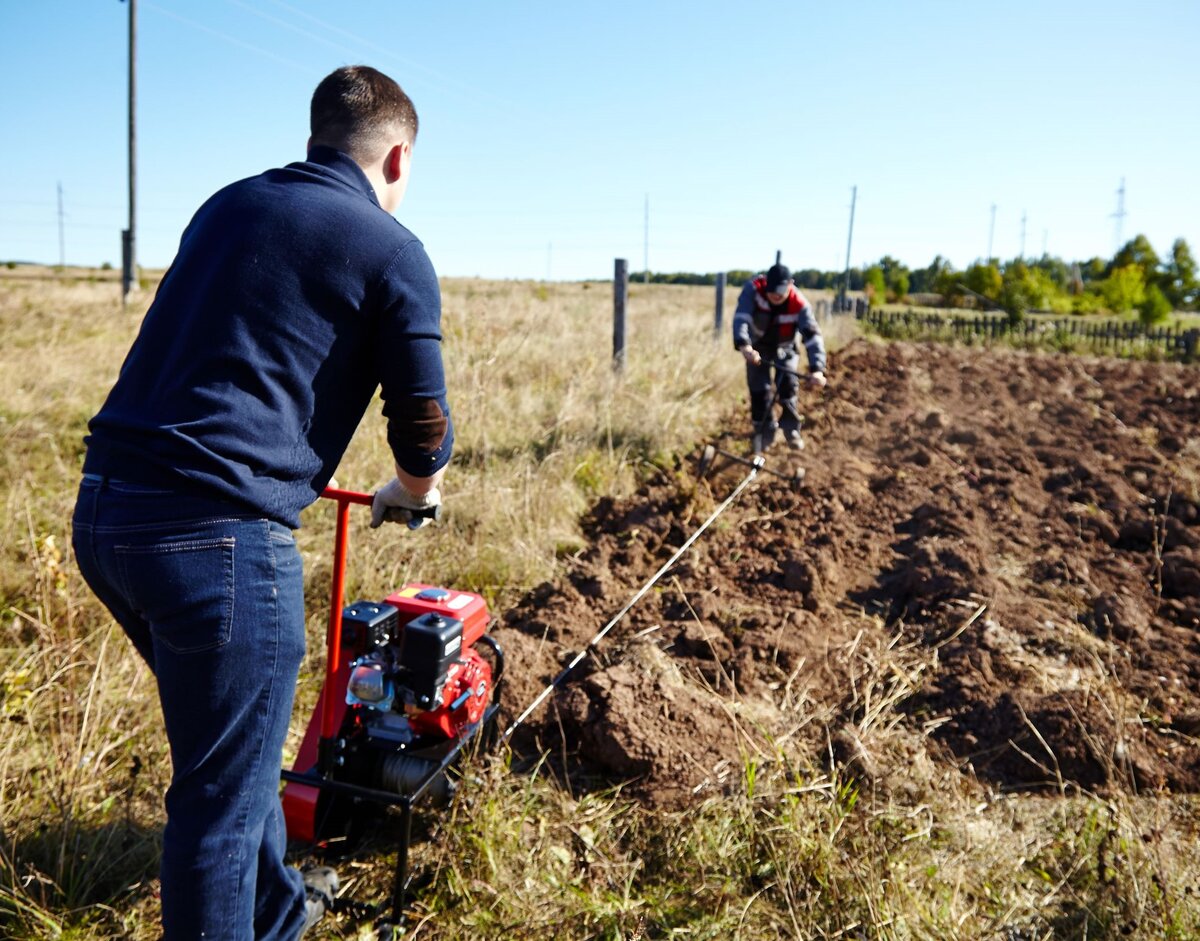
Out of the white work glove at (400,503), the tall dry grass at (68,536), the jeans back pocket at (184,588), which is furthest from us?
the tall dry grass at (68,536)

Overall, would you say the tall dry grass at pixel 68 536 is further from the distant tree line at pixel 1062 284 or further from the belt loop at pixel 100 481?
the distant tree line at pixel 1062 284

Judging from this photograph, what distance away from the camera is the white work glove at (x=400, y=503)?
2393 millimetres

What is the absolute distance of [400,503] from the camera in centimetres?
241

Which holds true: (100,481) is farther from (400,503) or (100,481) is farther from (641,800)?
(641,800)

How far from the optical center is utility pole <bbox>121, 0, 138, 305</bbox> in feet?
57.4

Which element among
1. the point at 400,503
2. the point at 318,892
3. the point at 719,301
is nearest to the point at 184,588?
the point at 400,503

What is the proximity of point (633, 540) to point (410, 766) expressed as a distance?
Result: 116 inches

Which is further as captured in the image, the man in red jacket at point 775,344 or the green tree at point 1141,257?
the green tree at point 1141,257

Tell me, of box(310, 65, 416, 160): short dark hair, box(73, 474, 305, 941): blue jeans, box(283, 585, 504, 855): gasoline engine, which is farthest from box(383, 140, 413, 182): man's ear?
box(283, 585, 504, 855): gasoline engine

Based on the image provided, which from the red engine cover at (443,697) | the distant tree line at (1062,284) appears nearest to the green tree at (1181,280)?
the distant tree line at (1062,284)

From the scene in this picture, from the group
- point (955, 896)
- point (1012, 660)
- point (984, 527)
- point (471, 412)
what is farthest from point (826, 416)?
point (955, 896)

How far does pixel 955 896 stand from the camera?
107 inches

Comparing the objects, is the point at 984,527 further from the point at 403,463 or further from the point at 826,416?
the point at 403,463

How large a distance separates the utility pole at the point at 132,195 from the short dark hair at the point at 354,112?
17155 mm
